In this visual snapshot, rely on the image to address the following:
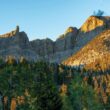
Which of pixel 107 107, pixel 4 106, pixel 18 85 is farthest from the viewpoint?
pixel 18 85

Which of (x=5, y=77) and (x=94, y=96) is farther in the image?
(x=5, y=77)

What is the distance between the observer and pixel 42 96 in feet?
213

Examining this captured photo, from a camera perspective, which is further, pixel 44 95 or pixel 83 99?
pixel 83 99

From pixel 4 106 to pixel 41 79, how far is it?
71569mm

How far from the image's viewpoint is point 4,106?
13738 cm

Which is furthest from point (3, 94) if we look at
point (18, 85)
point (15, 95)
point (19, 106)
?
point (19, 106)

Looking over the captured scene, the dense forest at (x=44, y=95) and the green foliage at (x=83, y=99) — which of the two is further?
the green foliage at (x=83, y=99)

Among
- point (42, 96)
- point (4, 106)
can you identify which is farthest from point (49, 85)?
point (4, 106)

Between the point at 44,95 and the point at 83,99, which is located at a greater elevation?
the point at 44,95

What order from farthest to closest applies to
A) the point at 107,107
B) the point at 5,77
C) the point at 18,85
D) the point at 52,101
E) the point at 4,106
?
the point at 5,77 → the point at 18,85 → the point at 107,107 → the point at 4,106 → the point at 52,101

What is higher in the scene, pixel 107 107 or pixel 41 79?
pixel 41 79

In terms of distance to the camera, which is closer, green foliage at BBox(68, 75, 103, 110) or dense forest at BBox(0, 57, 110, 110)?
dense forest at BBox(0, 57, 110, 110)

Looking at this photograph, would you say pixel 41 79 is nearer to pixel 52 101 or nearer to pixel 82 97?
pixel 52 101

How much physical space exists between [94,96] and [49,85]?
78.7m
